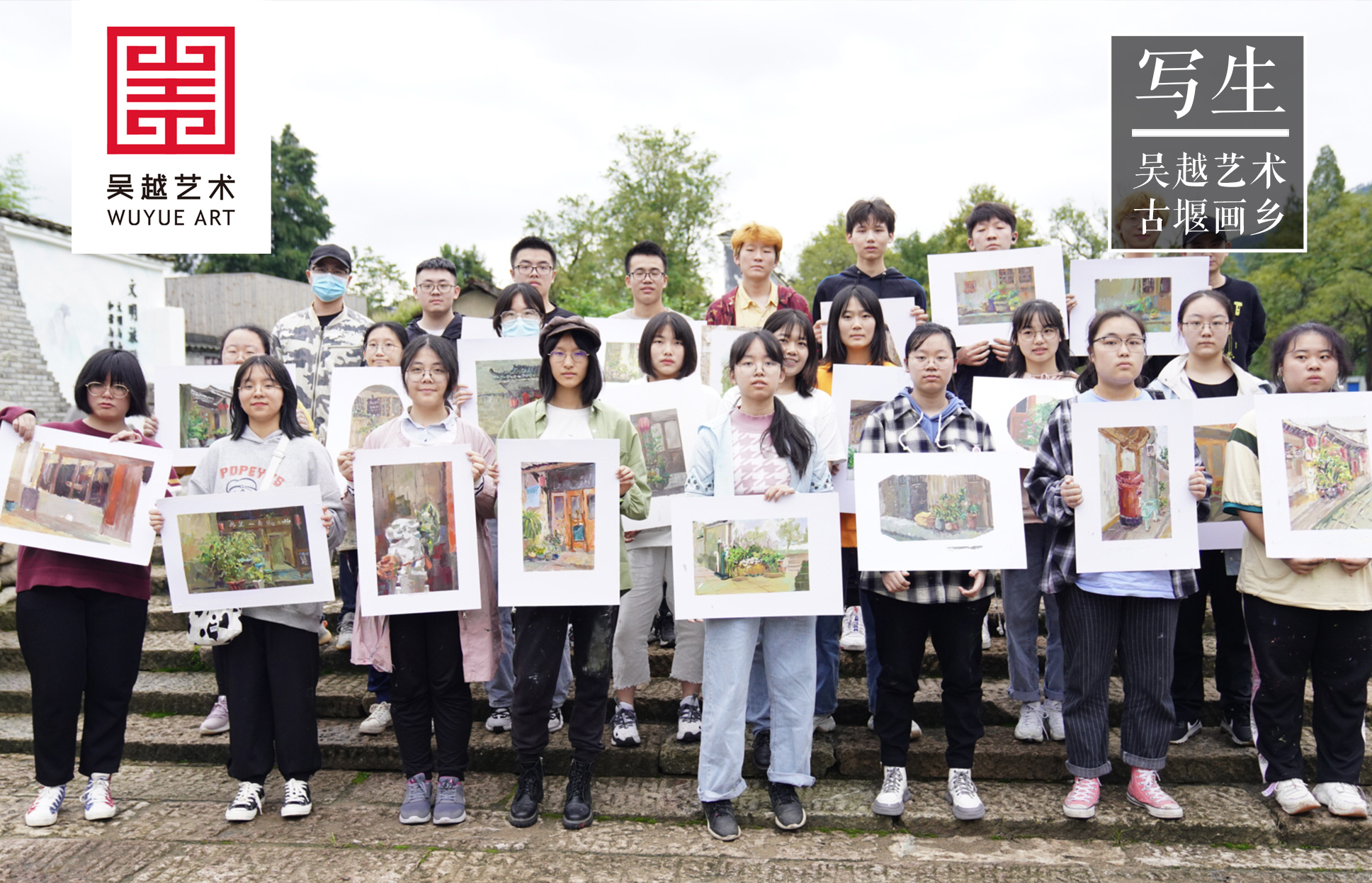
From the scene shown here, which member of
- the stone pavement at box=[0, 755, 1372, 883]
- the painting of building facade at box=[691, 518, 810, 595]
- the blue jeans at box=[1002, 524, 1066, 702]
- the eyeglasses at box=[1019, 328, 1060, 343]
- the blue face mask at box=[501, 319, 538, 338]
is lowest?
the stone pavement at box=[0, 755, 1372, 883]

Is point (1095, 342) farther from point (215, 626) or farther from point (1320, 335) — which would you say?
point (215, 626)

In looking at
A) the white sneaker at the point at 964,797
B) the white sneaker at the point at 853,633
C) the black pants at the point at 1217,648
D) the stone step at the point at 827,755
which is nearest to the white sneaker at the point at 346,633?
the stone step at the point at 827,755

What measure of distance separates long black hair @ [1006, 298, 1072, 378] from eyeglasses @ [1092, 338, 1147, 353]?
0.62 meters

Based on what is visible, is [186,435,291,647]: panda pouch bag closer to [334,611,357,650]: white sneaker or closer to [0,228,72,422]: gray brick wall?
[334,611,357,650]: white sneaker

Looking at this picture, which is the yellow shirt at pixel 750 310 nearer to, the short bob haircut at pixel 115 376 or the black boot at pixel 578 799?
the black boot at pixel 578 799

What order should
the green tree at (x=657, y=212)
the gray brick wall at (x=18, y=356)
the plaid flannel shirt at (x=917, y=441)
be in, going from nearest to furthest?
the plaid flannel shirt at (x=917, y=441)
the gray brick wall at (x=18, y=356)
the green tree at (x=657, y=212)

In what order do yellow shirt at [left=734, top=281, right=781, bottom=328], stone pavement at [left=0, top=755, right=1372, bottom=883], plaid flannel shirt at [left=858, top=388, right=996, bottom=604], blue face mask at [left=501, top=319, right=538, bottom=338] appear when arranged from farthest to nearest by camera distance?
yellow shirt at [left=734, top=281, right=781, bottom=328], blue face mask at [left=501, top=319, right=538, bottom=338], plaid flannel shirt at [left=858, top=388, right=996, bottom=604], stone pavement at [left=0, top=755, right=1372, bottom=883]

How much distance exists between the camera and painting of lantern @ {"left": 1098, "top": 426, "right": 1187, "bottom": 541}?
354 centimetres

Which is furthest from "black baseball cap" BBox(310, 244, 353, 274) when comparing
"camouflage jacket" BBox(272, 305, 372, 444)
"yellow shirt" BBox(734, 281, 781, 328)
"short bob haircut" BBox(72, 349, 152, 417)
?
"yellow shirt" BBox(734, 281, 781, 328)

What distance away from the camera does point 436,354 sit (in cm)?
390

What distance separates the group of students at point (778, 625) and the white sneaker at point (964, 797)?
0.04ft

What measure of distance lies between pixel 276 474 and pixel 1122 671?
3.74 metres

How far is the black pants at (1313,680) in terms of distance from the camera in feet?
11.8

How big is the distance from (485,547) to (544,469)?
631mm
